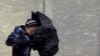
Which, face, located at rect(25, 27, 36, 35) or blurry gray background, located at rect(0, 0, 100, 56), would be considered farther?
blurry gray background, located at rect(0, 0, 100, 56)

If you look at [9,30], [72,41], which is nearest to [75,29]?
[72,41]

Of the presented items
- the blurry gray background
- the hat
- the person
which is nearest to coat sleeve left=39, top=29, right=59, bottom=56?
the person

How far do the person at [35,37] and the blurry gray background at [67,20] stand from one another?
501 millimetres

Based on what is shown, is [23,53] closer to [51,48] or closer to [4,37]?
[51,48]

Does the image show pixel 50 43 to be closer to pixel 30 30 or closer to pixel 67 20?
pixel 30 30

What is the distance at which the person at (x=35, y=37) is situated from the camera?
19.9ft

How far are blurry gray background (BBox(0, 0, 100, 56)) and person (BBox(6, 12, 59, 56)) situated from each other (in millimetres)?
501

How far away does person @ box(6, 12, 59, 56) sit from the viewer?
606cm

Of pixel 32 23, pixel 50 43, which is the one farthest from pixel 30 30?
pixel 50 43

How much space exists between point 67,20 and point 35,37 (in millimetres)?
705

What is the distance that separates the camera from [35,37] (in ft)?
20.2

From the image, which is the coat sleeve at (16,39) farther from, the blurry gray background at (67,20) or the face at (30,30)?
the blurry gray background at (67,20)

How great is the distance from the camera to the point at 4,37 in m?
6.71

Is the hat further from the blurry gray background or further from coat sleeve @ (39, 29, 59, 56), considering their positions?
the blurry gray background
